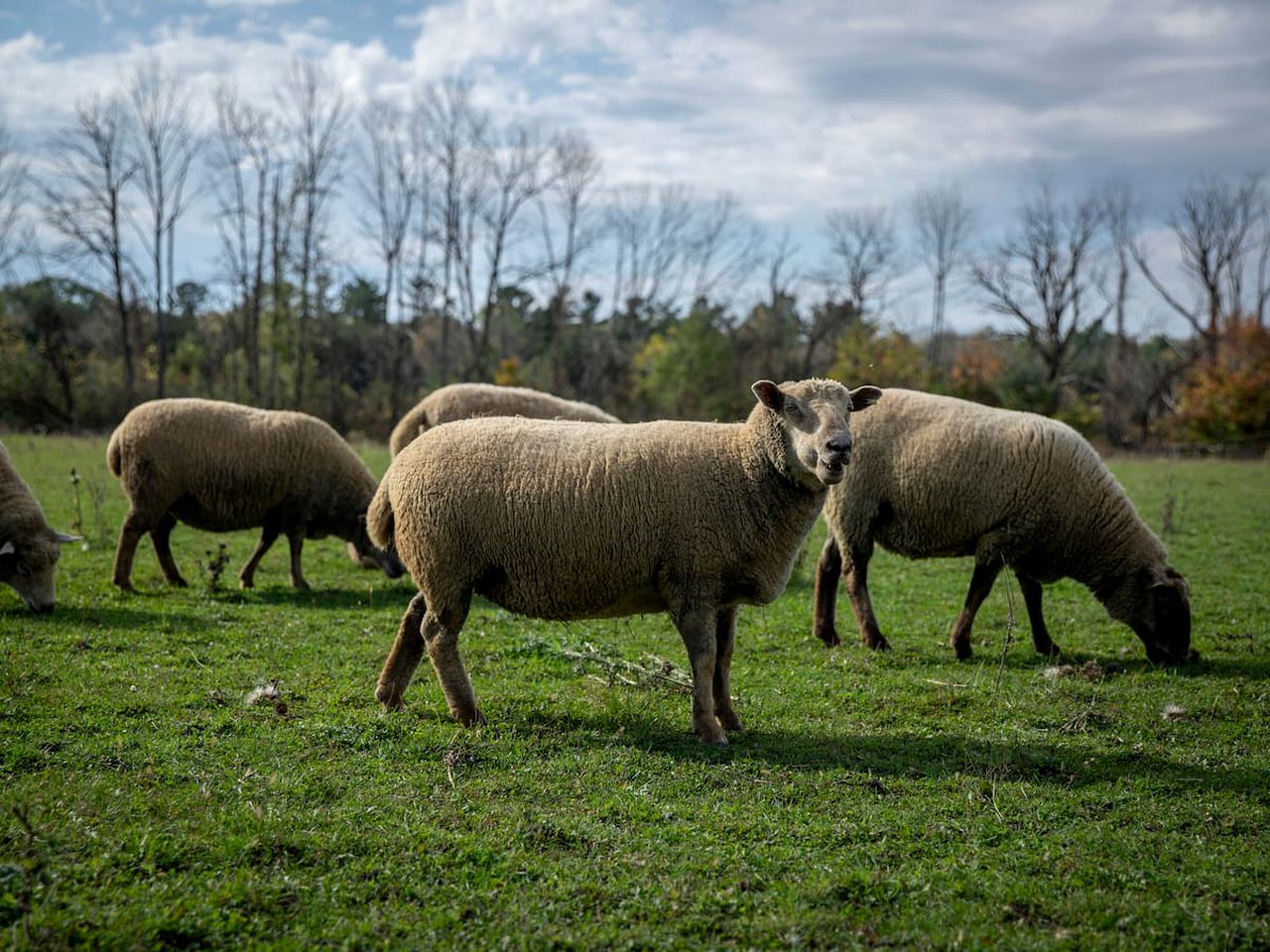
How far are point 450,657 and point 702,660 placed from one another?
1.81 m

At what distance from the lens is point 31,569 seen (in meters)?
10.1

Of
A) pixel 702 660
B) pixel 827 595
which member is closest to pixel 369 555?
pixel 827 595

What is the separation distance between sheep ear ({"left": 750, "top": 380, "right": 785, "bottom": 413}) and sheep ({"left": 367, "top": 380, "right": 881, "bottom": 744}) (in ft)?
0.04

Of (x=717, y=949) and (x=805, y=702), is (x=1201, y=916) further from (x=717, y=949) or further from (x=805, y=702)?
(x=805, y=702)

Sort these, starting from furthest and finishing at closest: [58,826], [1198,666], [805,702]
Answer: [1198,666], [805,702], [58,826]

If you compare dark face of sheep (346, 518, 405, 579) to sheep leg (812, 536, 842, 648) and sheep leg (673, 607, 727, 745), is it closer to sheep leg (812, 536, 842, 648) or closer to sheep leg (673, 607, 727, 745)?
sheep leg (812, 536, 842, 648)

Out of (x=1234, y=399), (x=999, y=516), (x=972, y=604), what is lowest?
(x=972, y=604)

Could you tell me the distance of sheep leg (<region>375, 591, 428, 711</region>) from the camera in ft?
24.2

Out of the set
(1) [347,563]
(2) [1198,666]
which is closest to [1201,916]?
(2) [1198,666]

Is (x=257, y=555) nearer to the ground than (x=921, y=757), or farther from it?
farther from it

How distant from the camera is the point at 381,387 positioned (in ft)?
171

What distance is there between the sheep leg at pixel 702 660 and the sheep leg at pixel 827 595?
11.2 feet

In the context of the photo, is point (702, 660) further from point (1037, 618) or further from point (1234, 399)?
point (1234, 399)

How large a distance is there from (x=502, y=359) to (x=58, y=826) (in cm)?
5657
